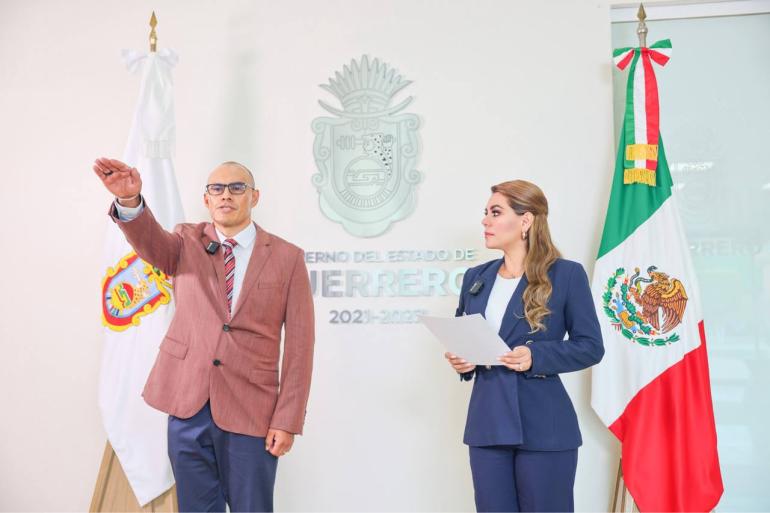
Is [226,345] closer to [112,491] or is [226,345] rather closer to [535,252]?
[535,252]

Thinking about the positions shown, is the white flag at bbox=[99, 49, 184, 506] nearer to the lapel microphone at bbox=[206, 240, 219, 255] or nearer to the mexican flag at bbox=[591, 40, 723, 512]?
the lapel microphone at bbox=[206, 240, 219, 255]

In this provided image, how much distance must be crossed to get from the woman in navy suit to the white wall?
87 centimetres

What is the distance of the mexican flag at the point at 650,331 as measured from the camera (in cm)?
A: 271

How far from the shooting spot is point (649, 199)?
9.53 feet

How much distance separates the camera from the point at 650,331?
2.80 meters

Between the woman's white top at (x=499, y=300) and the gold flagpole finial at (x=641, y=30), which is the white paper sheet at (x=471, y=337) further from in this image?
the gold flagpole finial at (x=641, y=30)

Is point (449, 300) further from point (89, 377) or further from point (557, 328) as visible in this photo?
point (89, 377)

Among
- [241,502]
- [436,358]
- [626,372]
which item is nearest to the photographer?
[241,502]

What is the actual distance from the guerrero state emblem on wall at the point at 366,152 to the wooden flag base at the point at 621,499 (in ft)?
5.11

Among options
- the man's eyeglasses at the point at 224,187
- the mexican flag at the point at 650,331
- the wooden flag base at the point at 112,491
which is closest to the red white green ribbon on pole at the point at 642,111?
the mexican flag at the point at 650,331

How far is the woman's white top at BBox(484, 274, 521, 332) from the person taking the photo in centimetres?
216

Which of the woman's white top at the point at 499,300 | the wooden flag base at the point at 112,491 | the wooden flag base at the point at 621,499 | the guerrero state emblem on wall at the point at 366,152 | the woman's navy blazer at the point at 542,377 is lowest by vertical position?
the wooden flag base at the point at 621,499

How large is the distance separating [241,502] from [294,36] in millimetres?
2252

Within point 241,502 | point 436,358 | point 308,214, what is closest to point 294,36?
point 308,214
